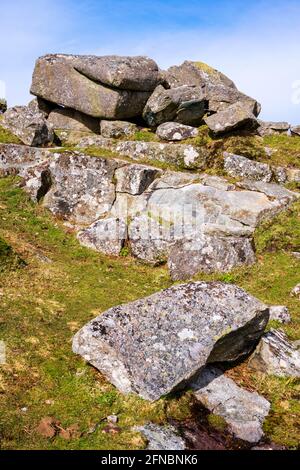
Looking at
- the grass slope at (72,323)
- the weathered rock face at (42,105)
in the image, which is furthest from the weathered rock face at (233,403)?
the weathered rock face at (42,105)

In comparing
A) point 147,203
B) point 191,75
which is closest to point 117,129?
point 147,203

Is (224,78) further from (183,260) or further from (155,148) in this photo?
(183,260)

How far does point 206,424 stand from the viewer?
11312 mm

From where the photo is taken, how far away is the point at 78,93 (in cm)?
3841

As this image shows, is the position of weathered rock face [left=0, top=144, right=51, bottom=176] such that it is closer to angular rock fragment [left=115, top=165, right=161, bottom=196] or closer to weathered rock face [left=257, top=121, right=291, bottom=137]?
angular rock fragment [left=115, top=165, right=161, bottom=196]

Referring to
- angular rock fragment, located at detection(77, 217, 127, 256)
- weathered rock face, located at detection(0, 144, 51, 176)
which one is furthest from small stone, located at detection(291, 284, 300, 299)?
weathered rock face, located at detection(0, 144, 51, 176)

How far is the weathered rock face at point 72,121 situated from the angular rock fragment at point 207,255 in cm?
1982

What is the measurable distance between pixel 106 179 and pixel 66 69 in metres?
15.1

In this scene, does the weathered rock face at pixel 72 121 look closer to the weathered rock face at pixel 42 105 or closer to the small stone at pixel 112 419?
the weathered rock face at pixel 42 105

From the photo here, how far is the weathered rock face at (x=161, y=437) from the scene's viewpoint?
33.1ft

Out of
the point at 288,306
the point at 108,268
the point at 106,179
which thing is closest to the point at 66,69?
the point at 106,179

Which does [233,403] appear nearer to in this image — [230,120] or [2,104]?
[230,120]

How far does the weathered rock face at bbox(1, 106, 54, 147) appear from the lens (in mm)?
32938

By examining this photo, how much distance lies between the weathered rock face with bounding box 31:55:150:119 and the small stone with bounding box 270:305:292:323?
25.3m
